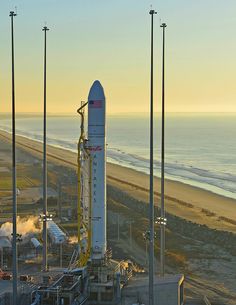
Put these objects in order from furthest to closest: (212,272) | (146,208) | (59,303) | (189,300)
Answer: (146,208) → (212,272) → (189,300) → (59,303)

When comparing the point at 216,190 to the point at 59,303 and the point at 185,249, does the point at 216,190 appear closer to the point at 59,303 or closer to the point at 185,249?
the point at 185,249

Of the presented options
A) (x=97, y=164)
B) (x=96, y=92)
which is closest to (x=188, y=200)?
(x=97, y=164)

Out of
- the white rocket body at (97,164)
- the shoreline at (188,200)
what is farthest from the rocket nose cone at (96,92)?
the shoreline at (188,200)

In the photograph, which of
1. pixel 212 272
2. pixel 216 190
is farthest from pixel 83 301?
pixel 216 190

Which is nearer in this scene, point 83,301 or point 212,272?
point 83,301

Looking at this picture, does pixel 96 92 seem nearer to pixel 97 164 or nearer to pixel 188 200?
pixel 97 164

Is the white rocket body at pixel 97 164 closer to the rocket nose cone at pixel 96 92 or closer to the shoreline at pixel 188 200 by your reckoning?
the rocket nose cone at pixel 96 92

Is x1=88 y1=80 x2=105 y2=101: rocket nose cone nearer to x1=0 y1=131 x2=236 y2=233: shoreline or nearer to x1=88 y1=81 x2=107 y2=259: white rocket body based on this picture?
x1=88 y1=81 x2=107 y2=259: white rocket body
